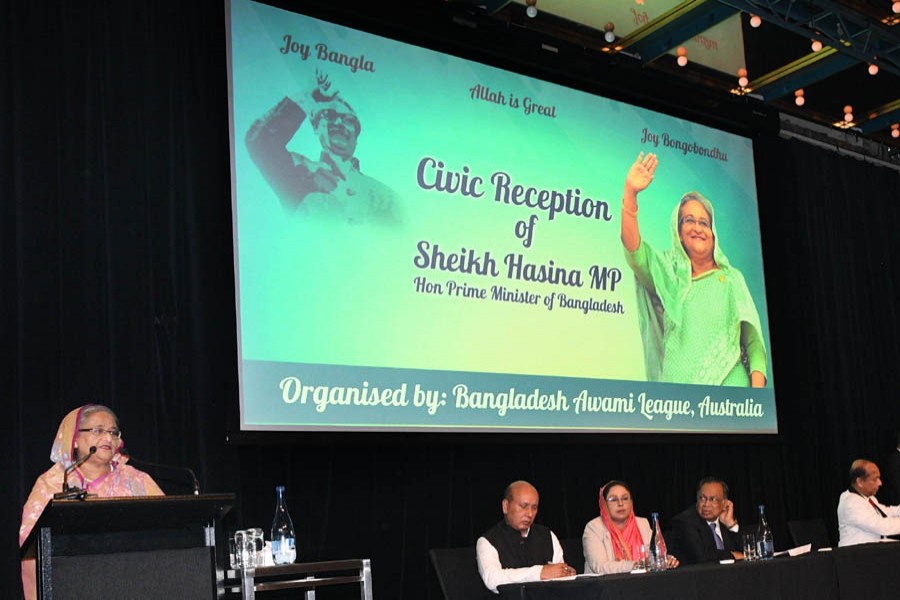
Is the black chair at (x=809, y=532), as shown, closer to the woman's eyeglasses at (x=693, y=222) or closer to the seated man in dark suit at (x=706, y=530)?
the seated man in dark suit at (x=706, y=530)

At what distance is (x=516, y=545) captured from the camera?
14.6 feet

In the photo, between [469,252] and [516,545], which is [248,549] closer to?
[516,545]

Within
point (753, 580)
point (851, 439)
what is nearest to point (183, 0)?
point (753, 580)

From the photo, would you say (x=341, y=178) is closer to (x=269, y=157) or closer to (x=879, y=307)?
(x=269, y=157)

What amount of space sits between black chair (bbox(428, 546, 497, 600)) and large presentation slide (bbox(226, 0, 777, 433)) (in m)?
0.61

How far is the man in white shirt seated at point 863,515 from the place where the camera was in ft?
17.1

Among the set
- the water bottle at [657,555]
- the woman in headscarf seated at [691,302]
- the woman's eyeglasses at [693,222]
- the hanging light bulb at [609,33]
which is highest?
the hanging light bulb at [609,33]

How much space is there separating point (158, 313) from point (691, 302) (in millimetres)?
3086

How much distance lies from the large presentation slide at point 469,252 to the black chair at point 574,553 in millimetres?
585

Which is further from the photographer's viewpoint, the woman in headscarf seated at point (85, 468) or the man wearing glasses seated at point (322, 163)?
the man wearing glasses seated at point (322, 163)

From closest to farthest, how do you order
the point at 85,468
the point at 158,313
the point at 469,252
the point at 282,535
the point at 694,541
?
the point at 85,468 < the point at 282,535 < the point at 158,313 < the point at 694,541 < the point at 469,252

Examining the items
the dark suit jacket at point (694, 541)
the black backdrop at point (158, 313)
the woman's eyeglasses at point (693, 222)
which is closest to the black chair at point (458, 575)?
the black backdrop at point (158, 313)

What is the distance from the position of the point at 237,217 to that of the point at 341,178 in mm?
565

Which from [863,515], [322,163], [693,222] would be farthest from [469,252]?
[863,515]
